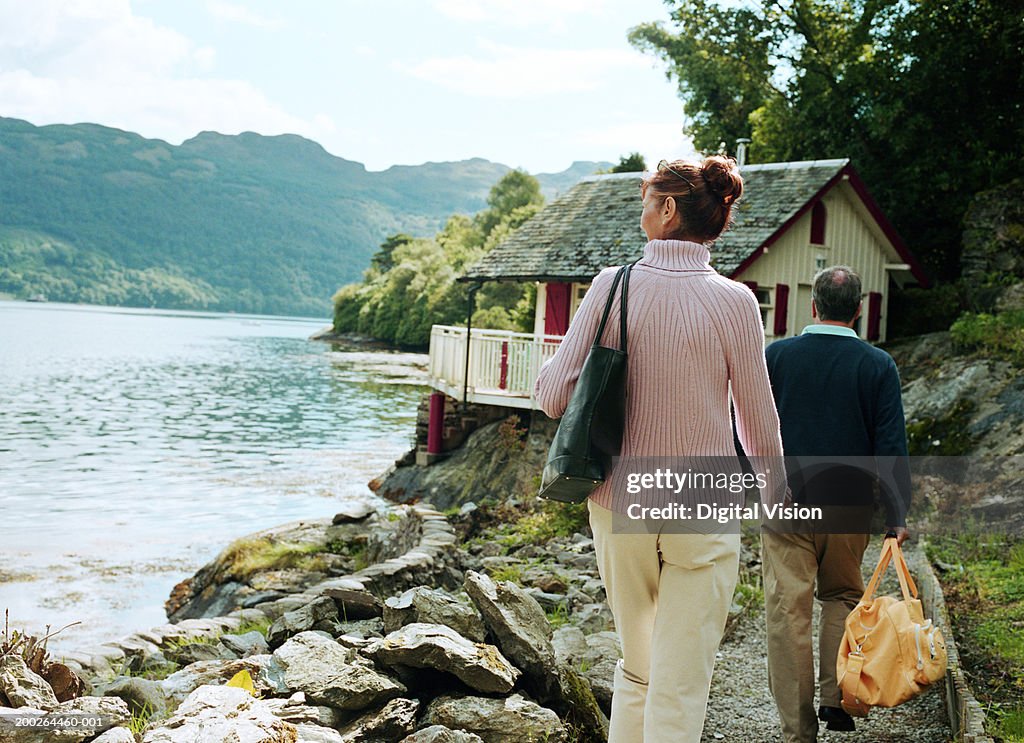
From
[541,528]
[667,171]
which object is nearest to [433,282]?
[541,528]

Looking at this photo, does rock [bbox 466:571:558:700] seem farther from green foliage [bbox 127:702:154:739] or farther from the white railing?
the white railing

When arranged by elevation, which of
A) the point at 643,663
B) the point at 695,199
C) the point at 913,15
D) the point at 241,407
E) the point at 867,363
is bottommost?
the point at 241,407

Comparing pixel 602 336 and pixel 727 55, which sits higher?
pixel 727 55

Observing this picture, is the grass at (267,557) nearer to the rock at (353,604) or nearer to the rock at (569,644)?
the rock at (353,604)

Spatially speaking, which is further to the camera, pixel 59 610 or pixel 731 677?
Answer: pixel 59 610

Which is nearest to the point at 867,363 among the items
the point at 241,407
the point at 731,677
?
the point at 731,677

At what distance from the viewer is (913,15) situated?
24.2 meters

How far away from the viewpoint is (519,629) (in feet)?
16.4

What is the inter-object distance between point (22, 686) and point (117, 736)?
103cm

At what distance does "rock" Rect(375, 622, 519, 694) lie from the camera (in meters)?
4.62

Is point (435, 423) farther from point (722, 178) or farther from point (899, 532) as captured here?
point (722, 178)

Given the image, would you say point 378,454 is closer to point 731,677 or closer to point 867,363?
point 731,677

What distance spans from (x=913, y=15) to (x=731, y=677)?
22.4m

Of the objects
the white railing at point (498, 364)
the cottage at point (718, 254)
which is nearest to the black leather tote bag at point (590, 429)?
the white railing at point (498, 364)
